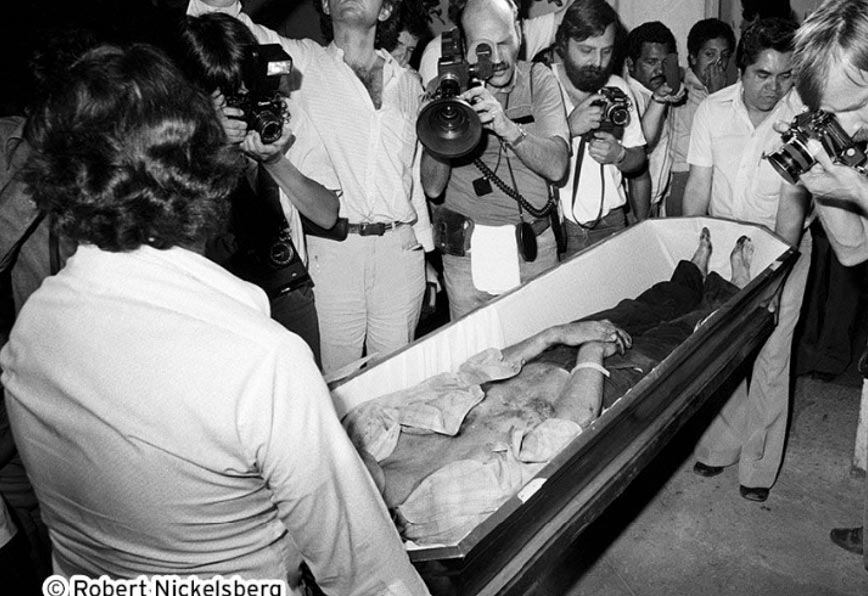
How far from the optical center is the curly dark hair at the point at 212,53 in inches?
89.3

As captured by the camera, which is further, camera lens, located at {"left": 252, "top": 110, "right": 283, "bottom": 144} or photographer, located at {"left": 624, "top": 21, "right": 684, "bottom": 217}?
photographer, located at {"left": 624, "top": 21, "right": 684, "bottom": 217}

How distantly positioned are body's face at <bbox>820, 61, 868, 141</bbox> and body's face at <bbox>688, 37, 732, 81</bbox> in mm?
2234

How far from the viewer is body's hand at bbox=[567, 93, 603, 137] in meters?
3.05

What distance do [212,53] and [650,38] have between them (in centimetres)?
249

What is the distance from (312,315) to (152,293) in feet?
5.63

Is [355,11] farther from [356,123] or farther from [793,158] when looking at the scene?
[793,158]

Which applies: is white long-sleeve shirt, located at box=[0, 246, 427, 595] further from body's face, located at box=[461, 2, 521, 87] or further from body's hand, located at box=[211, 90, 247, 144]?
body's face, located at box=[461, 2, 521, 87]

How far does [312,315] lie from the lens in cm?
272

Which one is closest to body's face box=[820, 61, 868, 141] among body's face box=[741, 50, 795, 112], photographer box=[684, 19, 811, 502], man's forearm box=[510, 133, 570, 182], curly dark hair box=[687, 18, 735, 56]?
photographer box=[684, 19, 811, 502]

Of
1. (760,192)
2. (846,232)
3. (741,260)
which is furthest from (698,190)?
(846,232)

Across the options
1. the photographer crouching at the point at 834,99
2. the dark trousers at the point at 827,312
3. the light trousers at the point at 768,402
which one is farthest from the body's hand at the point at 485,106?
the dark trousers at the point at 827,312

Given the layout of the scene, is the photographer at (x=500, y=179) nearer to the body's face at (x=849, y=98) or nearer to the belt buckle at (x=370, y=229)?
the belt buckle at (x=370, y=229)

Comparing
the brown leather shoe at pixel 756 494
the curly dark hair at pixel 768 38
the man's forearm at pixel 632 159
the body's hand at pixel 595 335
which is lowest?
the brown leather shoe at pixel 756 494

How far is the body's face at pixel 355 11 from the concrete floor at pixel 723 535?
2066mm
